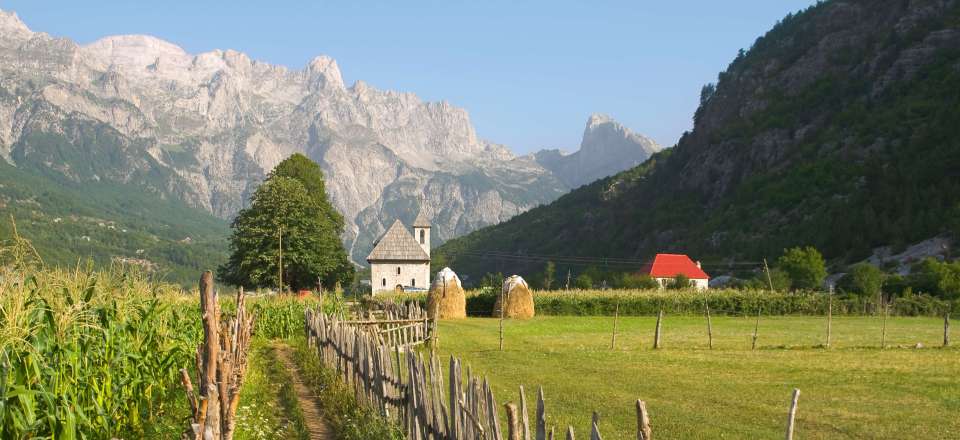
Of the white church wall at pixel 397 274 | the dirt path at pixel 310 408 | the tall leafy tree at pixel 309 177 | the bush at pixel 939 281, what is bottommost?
the dirt path at pixel 310 408

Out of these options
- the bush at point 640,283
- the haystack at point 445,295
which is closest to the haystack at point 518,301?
the haystack at point 445,295

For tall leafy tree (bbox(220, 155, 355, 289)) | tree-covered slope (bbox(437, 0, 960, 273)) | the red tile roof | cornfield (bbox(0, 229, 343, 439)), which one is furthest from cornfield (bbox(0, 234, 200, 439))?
tree-covered slope (bbox(437, 0, 960, 273))

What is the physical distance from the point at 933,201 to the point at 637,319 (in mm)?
55591

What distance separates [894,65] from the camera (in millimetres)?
115438

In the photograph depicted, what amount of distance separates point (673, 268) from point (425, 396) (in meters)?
72.6

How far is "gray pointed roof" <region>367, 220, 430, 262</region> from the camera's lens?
236 ft

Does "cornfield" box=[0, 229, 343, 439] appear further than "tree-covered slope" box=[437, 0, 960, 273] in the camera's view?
No

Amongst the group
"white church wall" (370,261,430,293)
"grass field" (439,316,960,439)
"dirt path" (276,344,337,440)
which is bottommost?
"dirt path" (276,344,337,440)

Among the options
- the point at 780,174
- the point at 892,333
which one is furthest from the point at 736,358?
the point at 780,174

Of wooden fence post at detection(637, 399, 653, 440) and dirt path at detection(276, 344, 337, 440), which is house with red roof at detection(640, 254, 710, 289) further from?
wooden fence post at detection(637, 399, 653, 440)

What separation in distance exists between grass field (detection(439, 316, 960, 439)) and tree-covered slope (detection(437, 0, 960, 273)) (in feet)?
193

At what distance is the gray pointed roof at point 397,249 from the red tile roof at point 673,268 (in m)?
23.0

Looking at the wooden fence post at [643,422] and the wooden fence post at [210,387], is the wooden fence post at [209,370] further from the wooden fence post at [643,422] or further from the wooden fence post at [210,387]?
the wooden fence post at [643,422]

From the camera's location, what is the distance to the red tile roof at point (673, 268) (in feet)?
257
